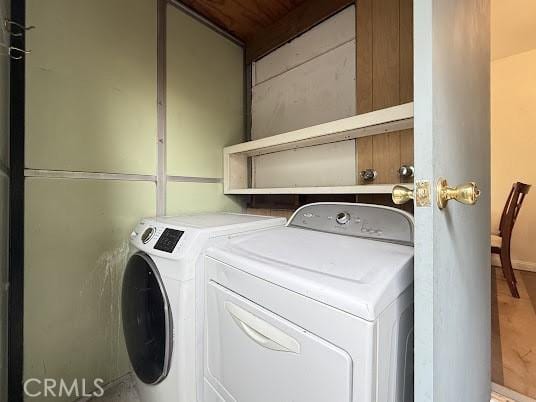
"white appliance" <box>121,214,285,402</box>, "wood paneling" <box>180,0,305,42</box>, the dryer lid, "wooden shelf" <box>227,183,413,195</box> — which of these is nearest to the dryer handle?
the dryer lid

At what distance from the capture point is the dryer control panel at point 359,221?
93cm

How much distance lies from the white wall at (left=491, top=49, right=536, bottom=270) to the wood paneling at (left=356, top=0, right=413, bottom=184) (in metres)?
2.82

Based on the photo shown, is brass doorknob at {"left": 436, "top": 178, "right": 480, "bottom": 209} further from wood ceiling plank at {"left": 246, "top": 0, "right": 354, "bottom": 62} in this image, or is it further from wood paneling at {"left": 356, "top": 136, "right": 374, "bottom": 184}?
wood ceiling plank at {"left": 246, "top": 0, "right": 354, "bottom": 62}

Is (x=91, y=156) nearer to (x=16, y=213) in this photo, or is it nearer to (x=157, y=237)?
(x=16, y=213)

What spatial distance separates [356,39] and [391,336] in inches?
59.5

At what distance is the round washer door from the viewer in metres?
0.99

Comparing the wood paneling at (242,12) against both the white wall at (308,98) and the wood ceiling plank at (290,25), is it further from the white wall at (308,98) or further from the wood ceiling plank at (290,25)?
the white wall at (308,98)

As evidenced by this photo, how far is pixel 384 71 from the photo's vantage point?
4.35ft

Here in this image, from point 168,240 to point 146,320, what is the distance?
15.2 inches

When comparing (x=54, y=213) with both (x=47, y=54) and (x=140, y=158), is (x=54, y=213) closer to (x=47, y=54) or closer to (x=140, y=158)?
(x=140, y=158)

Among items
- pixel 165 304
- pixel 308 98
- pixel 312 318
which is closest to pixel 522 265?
pixel 308 98

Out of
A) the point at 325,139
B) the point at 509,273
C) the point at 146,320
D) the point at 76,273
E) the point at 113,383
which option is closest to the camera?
the point at 146,320

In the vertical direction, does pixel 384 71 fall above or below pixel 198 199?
above

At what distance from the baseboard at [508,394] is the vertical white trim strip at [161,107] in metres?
2.04
